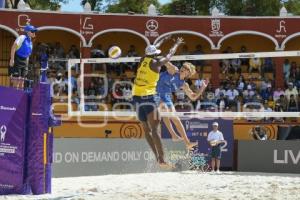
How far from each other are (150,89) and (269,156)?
916cm

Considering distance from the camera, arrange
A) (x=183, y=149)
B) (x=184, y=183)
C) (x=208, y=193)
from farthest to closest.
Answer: (x=183, y=149) < (x=184, y=183) < (x=208, y=193)

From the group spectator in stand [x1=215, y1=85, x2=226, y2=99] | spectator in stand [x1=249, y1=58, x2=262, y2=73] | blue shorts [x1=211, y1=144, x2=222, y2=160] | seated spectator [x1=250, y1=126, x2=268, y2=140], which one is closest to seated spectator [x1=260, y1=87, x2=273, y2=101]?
spectator in stand [x1=215, y1=85, x2=226, y2=99]

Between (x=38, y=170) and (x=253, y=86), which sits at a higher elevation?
(x=253, y=86)

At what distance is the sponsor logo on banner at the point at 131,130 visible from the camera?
66.0 ft

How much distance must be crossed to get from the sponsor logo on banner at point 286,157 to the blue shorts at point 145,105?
28.7 feet

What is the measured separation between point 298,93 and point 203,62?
3.67 metres

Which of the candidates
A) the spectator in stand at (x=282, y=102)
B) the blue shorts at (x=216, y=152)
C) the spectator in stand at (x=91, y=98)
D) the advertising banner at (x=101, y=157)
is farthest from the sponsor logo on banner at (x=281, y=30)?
the advertising banner at (x=101, y=157)

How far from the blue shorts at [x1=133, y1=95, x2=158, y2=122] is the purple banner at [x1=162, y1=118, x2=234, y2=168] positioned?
8.59m

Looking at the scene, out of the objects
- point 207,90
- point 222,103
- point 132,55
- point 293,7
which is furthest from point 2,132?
point 293,7

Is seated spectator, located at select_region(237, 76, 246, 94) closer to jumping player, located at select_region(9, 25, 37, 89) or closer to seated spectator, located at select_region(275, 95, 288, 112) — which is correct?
seated spectator, located at select_region(275, 95, 288, 112)

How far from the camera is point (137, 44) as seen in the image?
25828 millimetres

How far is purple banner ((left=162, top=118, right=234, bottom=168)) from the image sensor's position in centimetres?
1930

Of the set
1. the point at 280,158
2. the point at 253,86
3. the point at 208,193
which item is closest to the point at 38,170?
Answer: the point at 208,193

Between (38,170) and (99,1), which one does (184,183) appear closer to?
(38,170)
